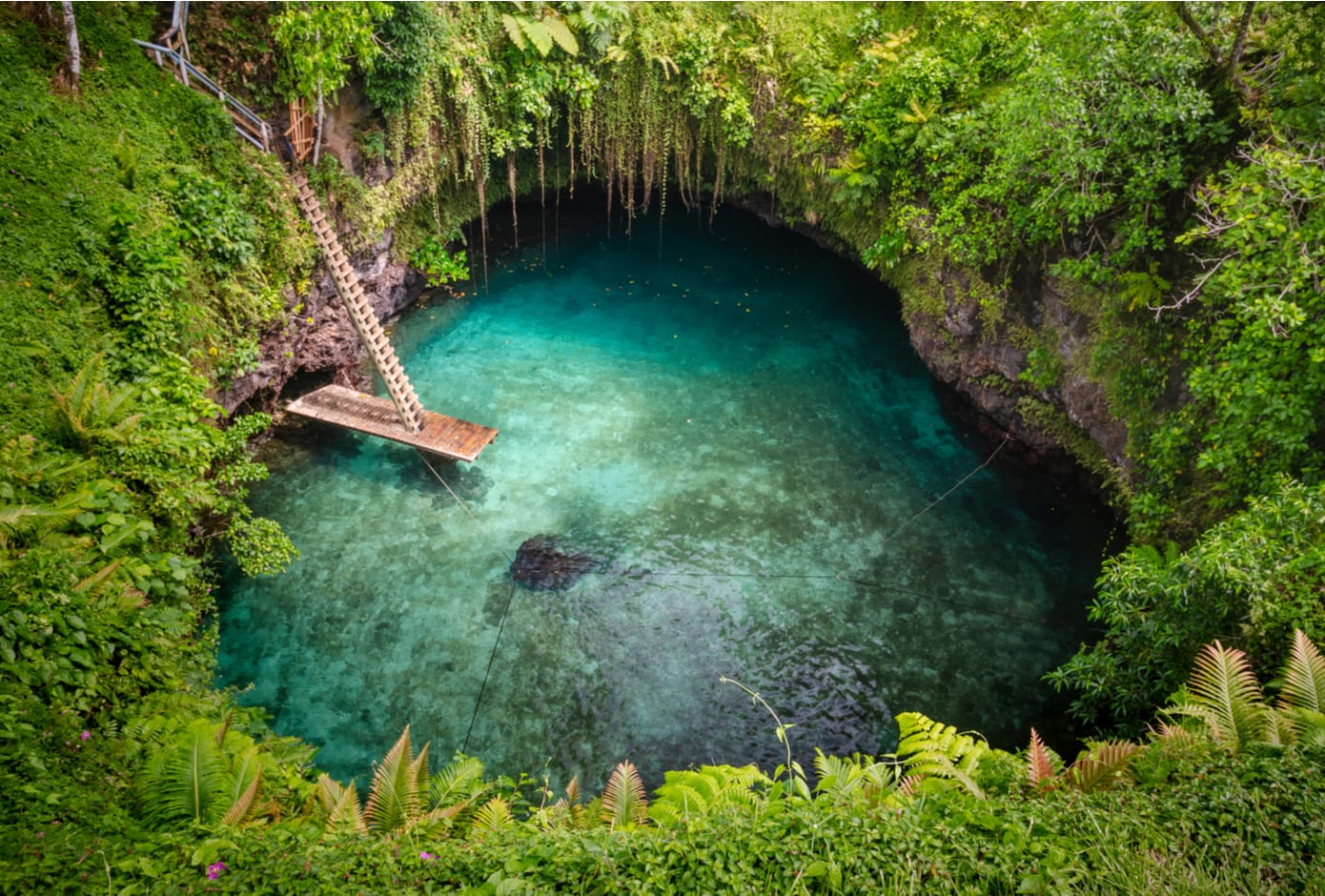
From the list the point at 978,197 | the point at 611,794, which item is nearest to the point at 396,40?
the point at 978,197

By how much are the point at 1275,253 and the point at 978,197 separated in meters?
4.29

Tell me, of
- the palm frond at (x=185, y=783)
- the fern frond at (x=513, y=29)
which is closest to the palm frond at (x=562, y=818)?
the palm frond at (x=185, y=783)

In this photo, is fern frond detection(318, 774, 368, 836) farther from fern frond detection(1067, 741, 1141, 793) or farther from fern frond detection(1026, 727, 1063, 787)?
fern frond detection(1067, 741, 1141, 793)

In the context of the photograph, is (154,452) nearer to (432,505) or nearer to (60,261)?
(60,261)

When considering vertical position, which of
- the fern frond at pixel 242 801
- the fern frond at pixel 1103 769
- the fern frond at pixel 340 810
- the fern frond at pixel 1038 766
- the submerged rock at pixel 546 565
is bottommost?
the submerged rock at pixel 546 565

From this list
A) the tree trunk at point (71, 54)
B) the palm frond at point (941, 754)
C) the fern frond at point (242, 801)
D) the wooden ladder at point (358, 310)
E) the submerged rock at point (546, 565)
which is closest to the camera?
the fern frond at point (242, 801)

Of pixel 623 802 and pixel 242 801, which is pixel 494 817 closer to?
pixel 623 802

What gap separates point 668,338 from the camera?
12805mm

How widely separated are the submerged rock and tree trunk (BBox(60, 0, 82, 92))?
707 centimetres

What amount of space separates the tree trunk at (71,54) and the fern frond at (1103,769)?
11097mm

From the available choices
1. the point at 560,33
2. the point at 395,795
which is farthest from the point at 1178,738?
the point at 560,33

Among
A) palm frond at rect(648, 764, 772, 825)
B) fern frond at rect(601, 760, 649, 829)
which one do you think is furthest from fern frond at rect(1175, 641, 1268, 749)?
fern frond at rect(601, 760, 649, 829)

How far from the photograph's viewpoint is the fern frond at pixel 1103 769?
4.40 m

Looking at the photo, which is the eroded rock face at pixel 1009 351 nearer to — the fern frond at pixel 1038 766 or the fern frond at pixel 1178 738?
the fern frond at pixel 1178 738
